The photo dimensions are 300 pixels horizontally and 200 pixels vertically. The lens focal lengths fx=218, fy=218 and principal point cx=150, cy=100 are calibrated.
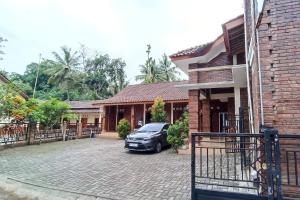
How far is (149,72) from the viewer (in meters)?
35.3

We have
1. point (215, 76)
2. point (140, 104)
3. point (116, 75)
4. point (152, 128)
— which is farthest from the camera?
point (116, 75)

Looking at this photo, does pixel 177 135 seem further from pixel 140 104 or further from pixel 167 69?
pixel 167 69

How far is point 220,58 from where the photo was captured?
36.1ft

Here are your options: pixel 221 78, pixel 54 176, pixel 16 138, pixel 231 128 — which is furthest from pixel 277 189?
pixel 16 138

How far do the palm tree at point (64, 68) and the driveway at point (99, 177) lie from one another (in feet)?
93.1

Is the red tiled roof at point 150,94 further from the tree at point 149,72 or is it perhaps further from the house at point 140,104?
the tree at point 149,72

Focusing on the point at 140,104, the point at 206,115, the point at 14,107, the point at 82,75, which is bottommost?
the point at 206,115

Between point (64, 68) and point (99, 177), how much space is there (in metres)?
32.7

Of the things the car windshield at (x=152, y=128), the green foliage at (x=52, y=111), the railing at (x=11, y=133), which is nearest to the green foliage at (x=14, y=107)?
the railing at (x=11, y=133)

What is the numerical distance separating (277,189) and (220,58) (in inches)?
334

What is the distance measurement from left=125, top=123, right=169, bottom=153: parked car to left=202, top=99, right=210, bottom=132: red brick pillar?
2.26m

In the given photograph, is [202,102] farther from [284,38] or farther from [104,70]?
[104,70]

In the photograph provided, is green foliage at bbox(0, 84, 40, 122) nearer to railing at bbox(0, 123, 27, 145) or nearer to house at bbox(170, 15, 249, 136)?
railing at bbox(0, 123, 27, 145)

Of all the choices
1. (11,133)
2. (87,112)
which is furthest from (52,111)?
(87,112)
